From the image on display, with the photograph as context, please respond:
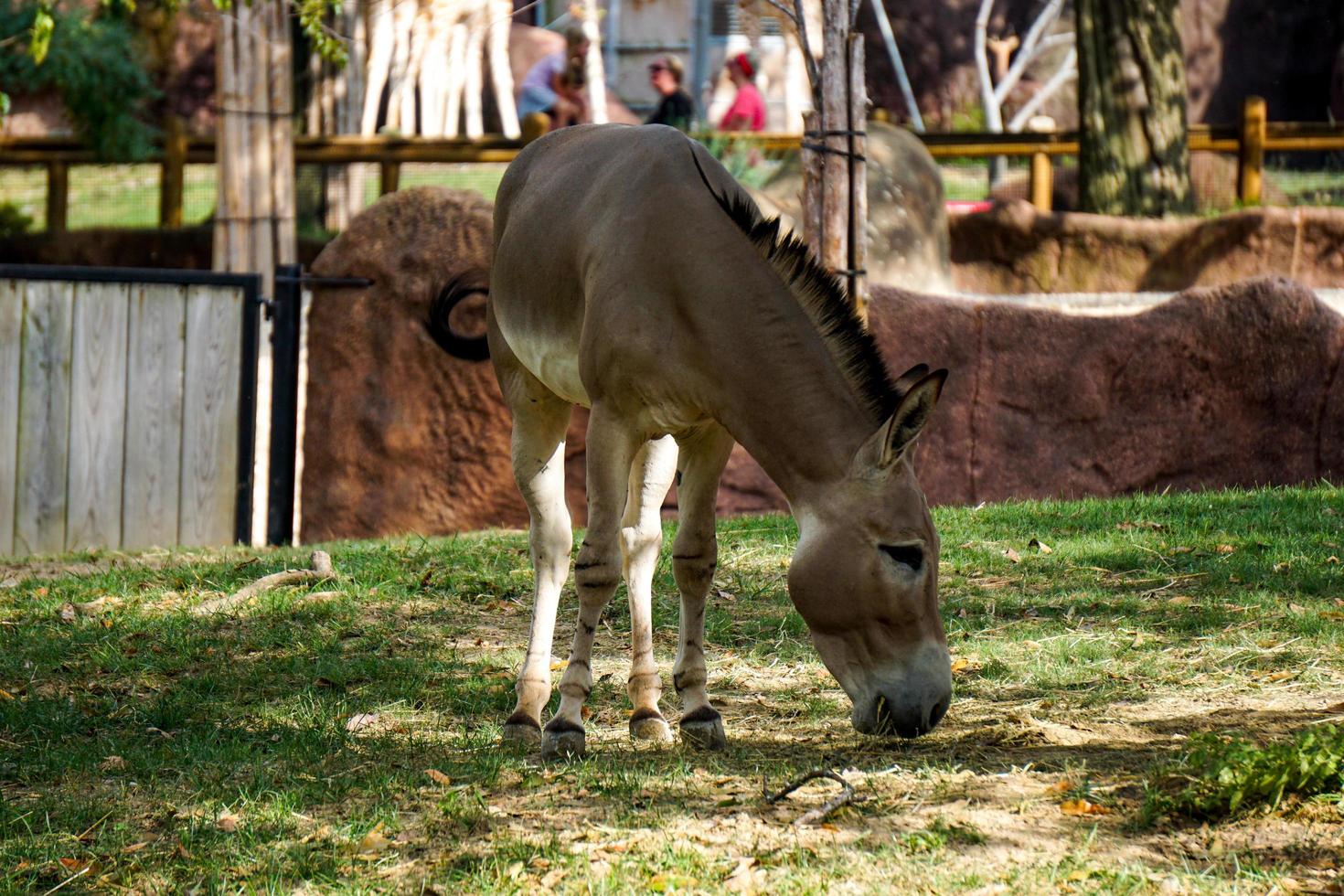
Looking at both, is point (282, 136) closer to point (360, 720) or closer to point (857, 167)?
point (857, 167)

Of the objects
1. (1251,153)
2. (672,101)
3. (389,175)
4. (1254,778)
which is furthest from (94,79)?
(1254,778)

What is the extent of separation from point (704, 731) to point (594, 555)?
619mm

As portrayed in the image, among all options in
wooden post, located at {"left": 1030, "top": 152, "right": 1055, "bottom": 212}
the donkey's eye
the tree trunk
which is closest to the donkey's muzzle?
the donkey's eye

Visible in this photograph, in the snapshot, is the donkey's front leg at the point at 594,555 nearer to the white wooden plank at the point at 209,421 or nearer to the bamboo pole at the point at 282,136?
the white wooden plank at the point at 209,421

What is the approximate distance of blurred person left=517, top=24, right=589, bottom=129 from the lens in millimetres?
15328

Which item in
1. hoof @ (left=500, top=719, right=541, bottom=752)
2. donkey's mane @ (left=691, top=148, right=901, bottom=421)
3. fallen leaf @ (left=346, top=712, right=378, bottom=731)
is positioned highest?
donkey's mane @ (left=691, top=148, right=901, bottom=421)

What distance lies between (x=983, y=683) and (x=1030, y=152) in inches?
392

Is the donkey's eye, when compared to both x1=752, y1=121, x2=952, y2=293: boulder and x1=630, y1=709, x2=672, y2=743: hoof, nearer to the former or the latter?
x1=630, y1=709, x2=672, y2=743: hoof

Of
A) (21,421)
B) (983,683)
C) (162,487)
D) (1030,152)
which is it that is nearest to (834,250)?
(983,683)

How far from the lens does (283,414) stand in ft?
31.6

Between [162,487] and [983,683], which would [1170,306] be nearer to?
[983,683]

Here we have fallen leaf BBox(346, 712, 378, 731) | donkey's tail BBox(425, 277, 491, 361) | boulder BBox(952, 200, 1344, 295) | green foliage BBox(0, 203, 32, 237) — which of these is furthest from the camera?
green foliage BBox(0, 203, 32, 237)

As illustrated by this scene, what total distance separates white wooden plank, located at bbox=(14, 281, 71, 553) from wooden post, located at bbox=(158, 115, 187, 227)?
5449 millimetres

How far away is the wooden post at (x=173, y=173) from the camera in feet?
46.8
